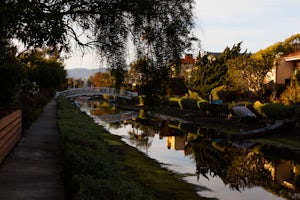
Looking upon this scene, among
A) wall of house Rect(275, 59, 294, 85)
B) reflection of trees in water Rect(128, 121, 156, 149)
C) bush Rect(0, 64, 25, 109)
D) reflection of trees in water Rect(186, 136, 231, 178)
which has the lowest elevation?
reflection of trees in water Rect(128, 121, 156, 149)

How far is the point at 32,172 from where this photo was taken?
31.6ft

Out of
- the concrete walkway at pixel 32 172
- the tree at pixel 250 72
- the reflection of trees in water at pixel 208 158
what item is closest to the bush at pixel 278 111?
the reflection of trees in water at pixel 208 158

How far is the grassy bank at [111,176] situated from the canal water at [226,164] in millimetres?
843

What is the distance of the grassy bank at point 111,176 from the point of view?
19.8 feet

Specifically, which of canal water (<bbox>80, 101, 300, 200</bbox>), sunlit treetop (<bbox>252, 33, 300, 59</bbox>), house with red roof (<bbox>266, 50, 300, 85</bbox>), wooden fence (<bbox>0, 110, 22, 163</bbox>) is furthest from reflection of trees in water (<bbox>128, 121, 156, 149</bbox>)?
sunlit treetop (<bbox>252, 33, 300, 59</bbox>)

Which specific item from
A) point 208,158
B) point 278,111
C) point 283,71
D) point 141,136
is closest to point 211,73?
point 283,71

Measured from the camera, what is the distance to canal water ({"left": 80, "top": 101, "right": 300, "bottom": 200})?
1237 cm

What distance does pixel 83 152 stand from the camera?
28.7ft

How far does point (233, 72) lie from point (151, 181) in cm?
2889

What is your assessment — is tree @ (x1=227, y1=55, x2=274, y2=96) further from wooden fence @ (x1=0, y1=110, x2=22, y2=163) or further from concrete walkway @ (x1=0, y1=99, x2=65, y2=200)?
wooden fence @ (x1=0, y1=110, x2=22, y2=163)

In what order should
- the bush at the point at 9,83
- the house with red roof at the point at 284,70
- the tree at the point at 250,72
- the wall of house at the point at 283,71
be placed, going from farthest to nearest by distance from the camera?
the wall of house at the point at 283,71 < the house with red roof at the point at 284,70 < the tree at the point at 250,72 < the bush at the point at 9,83

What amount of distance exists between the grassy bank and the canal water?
843mm

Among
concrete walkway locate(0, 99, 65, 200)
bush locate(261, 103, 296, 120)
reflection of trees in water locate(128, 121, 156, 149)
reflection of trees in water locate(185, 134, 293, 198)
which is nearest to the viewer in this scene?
concrete walkway locate(0, 99, 65, 200)

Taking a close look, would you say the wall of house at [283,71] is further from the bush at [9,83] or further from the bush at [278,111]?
the bush at [9,83]
